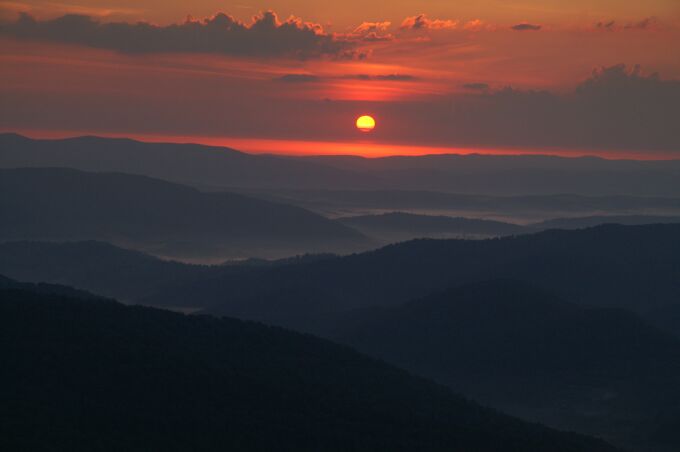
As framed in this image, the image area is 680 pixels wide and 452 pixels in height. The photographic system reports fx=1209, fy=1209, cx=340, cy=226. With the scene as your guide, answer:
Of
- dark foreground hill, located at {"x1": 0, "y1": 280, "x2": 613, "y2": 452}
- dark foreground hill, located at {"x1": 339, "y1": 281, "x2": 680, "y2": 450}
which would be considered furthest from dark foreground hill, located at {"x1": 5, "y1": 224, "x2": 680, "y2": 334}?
dark foreground hill, located at {"x1": 0, "y1": 280, "x2": 613, "y2": 452}

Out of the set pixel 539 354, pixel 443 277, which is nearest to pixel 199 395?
pixel 539 354

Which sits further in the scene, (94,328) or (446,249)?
(446,249)

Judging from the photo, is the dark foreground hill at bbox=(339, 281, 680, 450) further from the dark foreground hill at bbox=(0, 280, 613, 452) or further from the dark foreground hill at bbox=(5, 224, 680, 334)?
the dark foreground hill at bbox=(0, 280, 613, 452)

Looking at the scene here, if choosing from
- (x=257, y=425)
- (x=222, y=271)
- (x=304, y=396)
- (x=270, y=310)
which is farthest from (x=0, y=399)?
(x=222, y=271)

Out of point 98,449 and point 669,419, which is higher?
point 98,449

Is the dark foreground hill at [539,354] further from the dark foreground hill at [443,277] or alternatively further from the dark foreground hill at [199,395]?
the dark foreground hill at [199,395]

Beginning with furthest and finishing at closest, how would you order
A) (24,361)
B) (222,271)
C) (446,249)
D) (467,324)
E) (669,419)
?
(222,271) < (446,249) < (467,324) < (669,419) < (24,361)

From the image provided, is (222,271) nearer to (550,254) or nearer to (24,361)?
(550,254)
